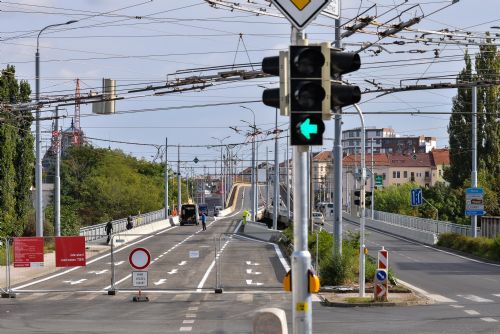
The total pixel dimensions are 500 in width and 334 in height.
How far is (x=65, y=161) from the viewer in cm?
11019

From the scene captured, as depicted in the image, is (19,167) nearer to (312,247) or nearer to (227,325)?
(312,247)

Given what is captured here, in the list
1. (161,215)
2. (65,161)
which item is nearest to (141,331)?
(161,215)

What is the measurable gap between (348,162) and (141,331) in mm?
169203

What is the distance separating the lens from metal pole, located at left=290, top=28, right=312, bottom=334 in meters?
11.1

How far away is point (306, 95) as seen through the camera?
35.2ft

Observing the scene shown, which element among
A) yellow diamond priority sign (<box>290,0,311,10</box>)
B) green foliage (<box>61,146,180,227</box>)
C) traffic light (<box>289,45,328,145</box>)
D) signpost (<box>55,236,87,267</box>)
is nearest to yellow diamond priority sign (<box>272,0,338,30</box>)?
yellow diamond priority sign (<box>290,0,311,10</box>)

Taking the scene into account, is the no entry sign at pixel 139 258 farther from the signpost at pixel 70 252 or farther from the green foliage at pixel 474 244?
the green foliage at pixel 474 244

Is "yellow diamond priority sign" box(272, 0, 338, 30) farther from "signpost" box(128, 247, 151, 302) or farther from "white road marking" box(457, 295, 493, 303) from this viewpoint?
"white road marking" box(457, 295, 493, 303)

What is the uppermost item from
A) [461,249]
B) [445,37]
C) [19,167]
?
[445,37]

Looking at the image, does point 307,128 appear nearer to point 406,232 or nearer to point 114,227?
point 114,227

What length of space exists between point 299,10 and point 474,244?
43.7m

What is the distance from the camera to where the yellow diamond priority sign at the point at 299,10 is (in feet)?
36.8

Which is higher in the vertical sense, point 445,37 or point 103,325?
point 445,37

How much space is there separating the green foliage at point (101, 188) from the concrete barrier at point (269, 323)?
7871 cm
